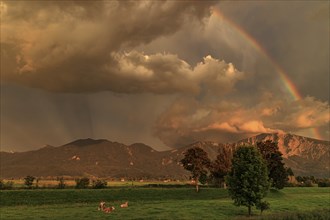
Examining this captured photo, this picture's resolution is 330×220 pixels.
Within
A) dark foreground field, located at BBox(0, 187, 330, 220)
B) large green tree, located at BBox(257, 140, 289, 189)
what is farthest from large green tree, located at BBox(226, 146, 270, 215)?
large green tree, located at BBox(257, 140, 289, 189)

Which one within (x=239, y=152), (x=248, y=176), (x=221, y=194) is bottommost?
(x=221, y=194)

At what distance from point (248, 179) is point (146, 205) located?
23.3m

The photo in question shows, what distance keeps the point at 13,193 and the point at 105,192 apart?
25.2 metres

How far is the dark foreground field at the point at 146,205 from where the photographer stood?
6225 centimetres

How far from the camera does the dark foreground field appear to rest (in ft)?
204

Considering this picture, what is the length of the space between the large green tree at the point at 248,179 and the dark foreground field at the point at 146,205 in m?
3.39

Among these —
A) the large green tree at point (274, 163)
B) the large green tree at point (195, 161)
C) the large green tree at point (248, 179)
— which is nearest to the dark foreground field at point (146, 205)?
the large green tree at point (248, 179)

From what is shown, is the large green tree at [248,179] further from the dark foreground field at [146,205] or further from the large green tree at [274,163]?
the large green tree at [274,163]

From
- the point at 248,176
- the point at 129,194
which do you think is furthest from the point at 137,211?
the point at 129,194

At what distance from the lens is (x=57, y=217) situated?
195 feet

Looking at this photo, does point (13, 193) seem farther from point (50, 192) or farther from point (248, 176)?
point (248, 176)

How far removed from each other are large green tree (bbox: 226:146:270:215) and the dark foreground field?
3.39 metres

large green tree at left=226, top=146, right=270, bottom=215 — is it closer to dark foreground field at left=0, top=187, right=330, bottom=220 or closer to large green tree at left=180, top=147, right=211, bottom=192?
dark foreground field at left=0, top=187, right=330, bottom=220

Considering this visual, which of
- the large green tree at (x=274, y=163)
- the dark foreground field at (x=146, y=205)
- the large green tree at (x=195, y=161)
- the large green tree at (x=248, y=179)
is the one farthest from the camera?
the large green tree at (x=274, y=163)
